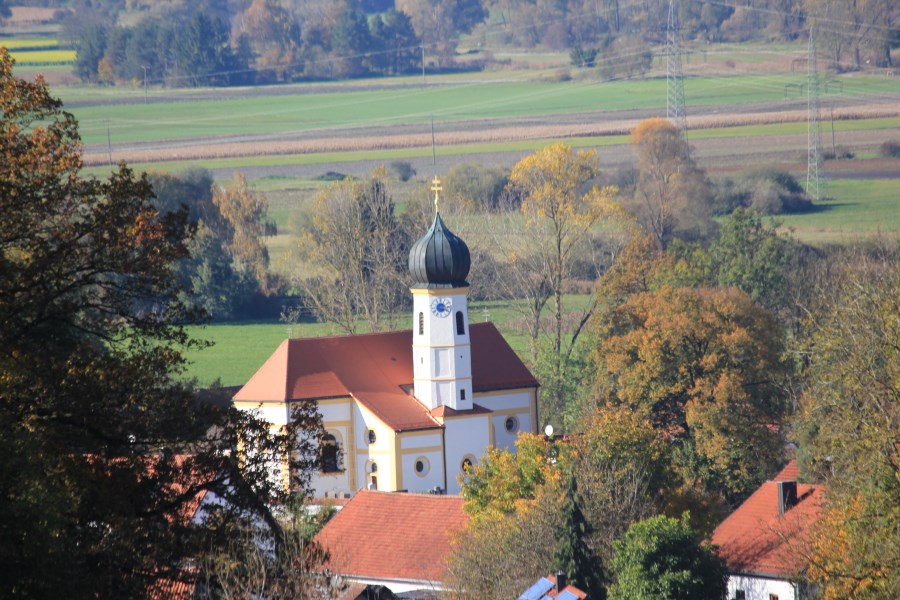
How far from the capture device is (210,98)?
5640 inches

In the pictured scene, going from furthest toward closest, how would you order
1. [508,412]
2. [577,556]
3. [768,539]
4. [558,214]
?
[558,214] < [508,412] < [768,539] < [577,556]

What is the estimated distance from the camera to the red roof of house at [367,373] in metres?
56.1

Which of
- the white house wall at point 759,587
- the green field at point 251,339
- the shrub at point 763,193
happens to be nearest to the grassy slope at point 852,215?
the shrub at point 763,193

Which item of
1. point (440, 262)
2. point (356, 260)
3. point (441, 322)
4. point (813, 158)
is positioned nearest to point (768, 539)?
point (441, 322)

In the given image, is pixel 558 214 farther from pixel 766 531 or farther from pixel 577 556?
pixel 577 556

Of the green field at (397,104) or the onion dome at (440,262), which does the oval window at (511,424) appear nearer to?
the onion dome at (440,262)

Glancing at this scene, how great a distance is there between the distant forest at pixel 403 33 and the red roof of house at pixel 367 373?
81148mm

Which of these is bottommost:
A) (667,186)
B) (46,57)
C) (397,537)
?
(667,186)

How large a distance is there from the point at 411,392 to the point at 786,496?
652 inches

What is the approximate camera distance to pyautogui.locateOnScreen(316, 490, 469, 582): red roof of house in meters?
41.9

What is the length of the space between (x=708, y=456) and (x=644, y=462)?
955 cm

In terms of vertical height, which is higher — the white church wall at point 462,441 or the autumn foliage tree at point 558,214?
the autumn foliage tree at point 558,214

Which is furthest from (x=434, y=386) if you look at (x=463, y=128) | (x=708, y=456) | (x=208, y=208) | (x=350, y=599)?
(x=463, y=128)

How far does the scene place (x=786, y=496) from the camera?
1699 inches
